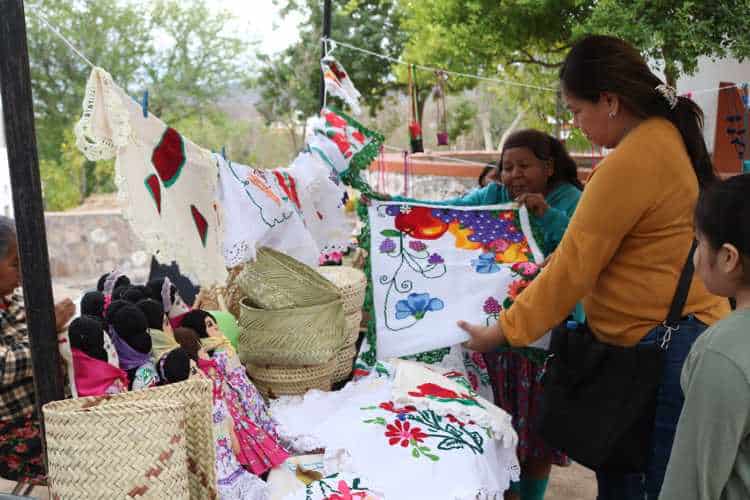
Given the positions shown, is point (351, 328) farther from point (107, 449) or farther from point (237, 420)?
point (107, 449)

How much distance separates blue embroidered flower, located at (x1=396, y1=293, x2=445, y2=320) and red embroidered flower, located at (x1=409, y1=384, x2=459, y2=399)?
0.30 metres

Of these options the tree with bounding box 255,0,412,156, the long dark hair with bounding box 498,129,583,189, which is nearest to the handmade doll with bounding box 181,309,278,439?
the long dark hair with bounding box 498,129,583,189


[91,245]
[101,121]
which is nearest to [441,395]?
[101,121]

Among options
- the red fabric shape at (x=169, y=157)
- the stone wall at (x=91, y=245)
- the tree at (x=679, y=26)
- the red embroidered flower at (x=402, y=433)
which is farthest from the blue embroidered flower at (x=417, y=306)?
the stone wall at (x=91, y=245)

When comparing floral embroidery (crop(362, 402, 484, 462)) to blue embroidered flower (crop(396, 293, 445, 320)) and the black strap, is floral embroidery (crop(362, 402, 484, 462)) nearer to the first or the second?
blue embroidered flower (crop(396, 293, 445, 320))

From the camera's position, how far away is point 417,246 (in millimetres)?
2598

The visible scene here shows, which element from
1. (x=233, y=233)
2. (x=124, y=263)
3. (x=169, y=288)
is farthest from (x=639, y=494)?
(x=124, y=263)

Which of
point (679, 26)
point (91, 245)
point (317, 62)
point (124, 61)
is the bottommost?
point (91, 245)

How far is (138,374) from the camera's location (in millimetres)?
1605

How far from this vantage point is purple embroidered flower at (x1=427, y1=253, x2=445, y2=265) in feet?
8.46

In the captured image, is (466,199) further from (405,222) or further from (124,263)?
(124,263)

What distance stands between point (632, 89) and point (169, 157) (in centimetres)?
129

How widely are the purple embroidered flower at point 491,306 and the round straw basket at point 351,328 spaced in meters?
0.52

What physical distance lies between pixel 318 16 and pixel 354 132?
1338 centimetres
